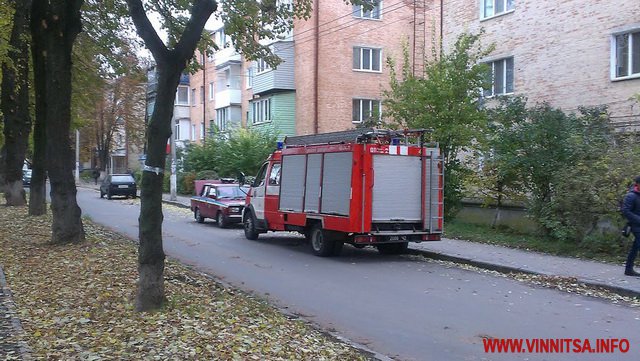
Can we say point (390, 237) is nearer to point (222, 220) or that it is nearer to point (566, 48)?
point (222, 220)

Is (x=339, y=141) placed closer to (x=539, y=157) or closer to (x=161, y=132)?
(x=539, y=157)

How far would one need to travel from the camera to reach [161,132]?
24.0 ft

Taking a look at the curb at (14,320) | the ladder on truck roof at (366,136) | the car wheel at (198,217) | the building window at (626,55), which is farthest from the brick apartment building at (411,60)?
the curb at (14,320)

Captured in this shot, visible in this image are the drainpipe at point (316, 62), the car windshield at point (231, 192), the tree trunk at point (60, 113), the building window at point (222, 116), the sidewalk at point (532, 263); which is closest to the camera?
the sidewalk at point (532, 263)

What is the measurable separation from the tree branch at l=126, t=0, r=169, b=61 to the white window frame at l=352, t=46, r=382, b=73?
2758 cm

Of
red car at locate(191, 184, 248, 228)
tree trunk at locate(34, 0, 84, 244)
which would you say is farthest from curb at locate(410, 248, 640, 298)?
red car at locate(191, 184, 248, 228)

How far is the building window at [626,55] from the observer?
18.0 m

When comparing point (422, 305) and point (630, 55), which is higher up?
point (630, 55)

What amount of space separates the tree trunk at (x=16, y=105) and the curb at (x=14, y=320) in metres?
11.2

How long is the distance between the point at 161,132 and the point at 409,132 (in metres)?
7.14

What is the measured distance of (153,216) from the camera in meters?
7.23

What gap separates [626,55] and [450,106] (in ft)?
18.2

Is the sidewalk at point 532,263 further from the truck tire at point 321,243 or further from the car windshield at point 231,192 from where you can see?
the car windshield at point 231,192

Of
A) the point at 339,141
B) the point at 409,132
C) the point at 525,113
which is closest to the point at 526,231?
the point at 525,113
